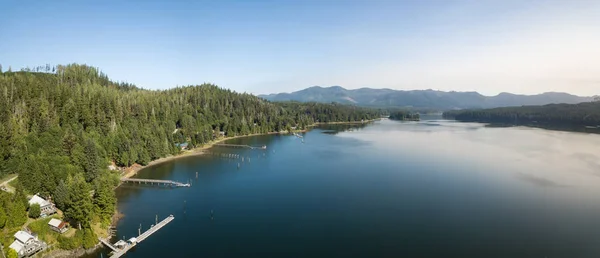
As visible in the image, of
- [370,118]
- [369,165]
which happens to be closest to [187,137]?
[369,165]

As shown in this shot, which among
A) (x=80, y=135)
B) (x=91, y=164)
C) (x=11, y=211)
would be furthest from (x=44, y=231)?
(x=80, y=135)

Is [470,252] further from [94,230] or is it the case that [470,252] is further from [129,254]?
[94,230]

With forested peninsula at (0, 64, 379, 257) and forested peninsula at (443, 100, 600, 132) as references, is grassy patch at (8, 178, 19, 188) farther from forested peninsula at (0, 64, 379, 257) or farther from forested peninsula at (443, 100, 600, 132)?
forested peninsula at (443, 100, 600, 132)

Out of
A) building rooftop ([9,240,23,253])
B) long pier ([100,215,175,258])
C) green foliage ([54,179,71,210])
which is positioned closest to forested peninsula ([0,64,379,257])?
green foliage ([54,179,71,210])

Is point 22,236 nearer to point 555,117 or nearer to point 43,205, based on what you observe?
point 43,205

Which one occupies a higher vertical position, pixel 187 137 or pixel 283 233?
pixel 187 137

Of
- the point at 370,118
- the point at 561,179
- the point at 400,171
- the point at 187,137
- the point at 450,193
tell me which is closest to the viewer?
the point at 450,193

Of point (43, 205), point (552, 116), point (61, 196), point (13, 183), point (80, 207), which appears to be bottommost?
point (43, 205)
